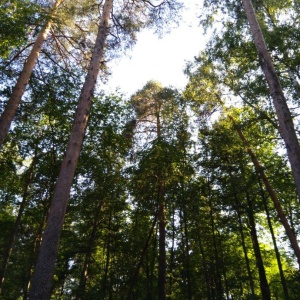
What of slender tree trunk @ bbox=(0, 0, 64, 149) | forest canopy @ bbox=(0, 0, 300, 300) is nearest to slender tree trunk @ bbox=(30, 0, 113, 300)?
forest canopy @ bbox=(0, 0, 300, 300)

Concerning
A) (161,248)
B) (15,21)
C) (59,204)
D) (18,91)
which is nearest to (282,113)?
(59,204)

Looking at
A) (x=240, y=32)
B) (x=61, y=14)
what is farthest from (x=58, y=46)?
(x=240, y=32)

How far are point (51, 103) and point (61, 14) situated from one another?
3386 millimetres

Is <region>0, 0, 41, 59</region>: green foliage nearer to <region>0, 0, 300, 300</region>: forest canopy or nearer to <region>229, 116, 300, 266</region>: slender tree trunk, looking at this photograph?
<region>0, 0, 300, 300</region>: forest canopy

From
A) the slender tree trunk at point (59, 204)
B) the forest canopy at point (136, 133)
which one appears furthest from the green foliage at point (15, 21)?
the slender tree trunk at point (59, 204)

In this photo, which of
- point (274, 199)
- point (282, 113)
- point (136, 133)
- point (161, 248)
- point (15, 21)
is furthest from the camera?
point (136, 133)

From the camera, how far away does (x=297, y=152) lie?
5043 mm

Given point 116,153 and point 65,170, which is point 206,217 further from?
point 65,170

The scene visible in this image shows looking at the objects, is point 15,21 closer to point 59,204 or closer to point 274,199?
point 59,204

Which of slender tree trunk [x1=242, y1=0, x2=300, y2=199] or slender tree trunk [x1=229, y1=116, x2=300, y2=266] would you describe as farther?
slender tree trunk [x1=229, y1=116, x2=300, y2=266]

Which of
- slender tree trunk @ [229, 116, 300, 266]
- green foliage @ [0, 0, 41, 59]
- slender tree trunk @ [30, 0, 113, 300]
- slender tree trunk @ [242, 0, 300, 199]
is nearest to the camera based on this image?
slender tree trunk @ [30, 0, 113, 300]

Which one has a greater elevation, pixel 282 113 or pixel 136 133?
pixel 136 133

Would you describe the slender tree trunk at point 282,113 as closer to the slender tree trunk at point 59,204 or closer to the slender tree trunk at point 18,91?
the slender tree trunk at point 59,204

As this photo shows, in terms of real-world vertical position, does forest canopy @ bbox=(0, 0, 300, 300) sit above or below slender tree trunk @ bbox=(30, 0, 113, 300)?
above
